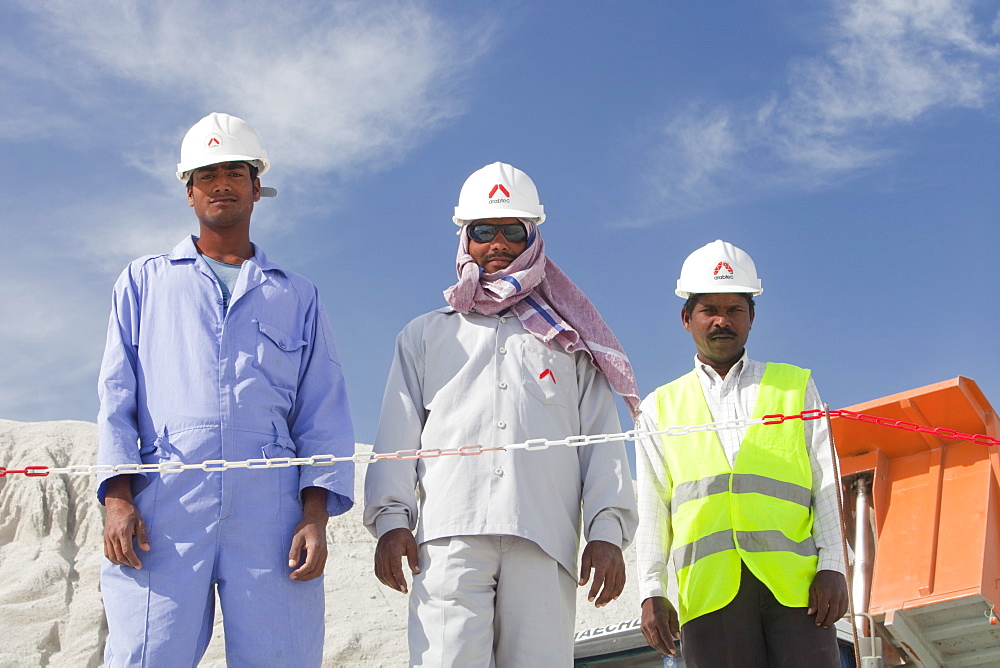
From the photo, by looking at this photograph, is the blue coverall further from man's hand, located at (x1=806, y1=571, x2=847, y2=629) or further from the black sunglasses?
man's hand, located at (x1=806, y1=571, x2=847, y2=629)

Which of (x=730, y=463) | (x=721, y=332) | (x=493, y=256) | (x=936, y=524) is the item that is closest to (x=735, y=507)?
(x=730, y=463)

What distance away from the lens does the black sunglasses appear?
4801 millimetres

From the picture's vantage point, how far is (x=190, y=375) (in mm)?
3988

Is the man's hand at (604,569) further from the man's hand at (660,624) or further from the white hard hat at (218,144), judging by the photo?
the white hard hat at (218,144)

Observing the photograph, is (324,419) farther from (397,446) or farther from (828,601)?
(828,601)

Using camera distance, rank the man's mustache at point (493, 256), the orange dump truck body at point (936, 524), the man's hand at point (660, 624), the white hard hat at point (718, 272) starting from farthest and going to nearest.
Answer: the orange dump truck body at point (936, 524), the white hard hat at point (718, 272), the man's mustache at point (493, 256), the man's hand at point (660, 624)

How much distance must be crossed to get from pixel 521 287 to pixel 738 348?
1.02 metres

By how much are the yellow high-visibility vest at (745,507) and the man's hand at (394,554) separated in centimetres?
112

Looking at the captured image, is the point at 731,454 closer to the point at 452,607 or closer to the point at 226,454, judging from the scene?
the point at 452,607

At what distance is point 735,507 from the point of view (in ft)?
14.3

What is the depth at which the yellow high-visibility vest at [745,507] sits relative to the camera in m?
4.23

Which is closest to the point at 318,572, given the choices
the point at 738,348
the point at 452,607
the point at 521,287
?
the point at 452,607

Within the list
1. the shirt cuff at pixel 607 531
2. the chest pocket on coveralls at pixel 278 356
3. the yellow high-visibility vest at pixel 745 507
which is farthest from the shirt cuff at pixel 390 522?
the yellow high-visibility vest at pixel 745 507

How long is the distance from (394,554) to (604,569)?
31.5 inches
